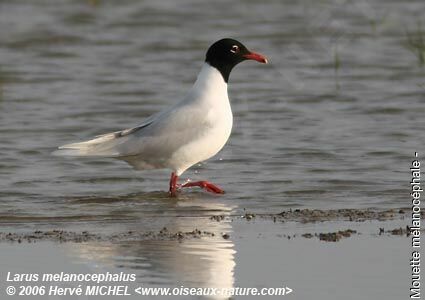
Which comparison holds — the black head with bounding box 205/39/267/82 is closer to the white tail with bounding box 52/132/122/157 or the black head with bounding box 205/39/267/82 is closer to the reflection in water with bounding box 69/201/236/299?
the white tail with bounding box 52/132/122/157

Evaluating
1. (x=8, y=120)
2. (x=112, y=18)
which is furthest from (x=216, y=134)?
(x=112, y=18)

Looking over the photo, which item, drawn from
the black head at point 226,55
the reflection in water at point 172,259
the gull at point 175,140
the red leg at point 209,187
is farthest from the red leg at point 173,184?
the reflection in water at point 172,259

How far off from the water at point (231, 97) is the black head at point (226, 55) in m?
0.99

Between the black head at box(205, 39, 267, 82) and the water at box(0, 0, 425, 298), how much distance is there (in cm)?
99

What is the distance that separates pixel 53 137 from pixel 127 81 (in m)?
3.41

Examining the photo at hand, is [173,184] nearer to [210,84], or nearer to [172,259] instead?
[210,84]

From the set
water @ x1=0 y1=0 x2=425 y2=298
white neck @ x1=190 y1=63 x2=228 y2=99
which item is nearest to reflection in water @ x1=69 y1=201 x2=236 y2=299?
water @ x1=0 y1=0 x2=425 y2=298

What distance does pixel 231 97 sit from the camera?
51.5 ft

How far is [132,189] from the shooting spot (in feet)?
36.8

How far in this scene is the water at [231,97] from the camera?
35.0 ft

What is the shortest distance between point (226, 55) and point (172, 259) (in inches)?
145

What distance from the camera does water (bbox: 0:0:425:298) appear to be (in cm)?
1066

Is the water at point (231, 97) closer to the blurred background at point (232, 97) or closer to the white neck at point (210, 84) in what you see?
the blurred background at point (232, 97)

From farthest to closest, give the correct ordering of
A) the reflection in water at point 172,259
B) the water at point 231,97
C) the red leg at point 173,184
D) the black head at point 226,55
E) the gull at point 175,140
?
the black head at point 226,55
the red leg at point 173,184
the gull at point 175,140
the water at point 231,97
the reflection in water at point 172,259
